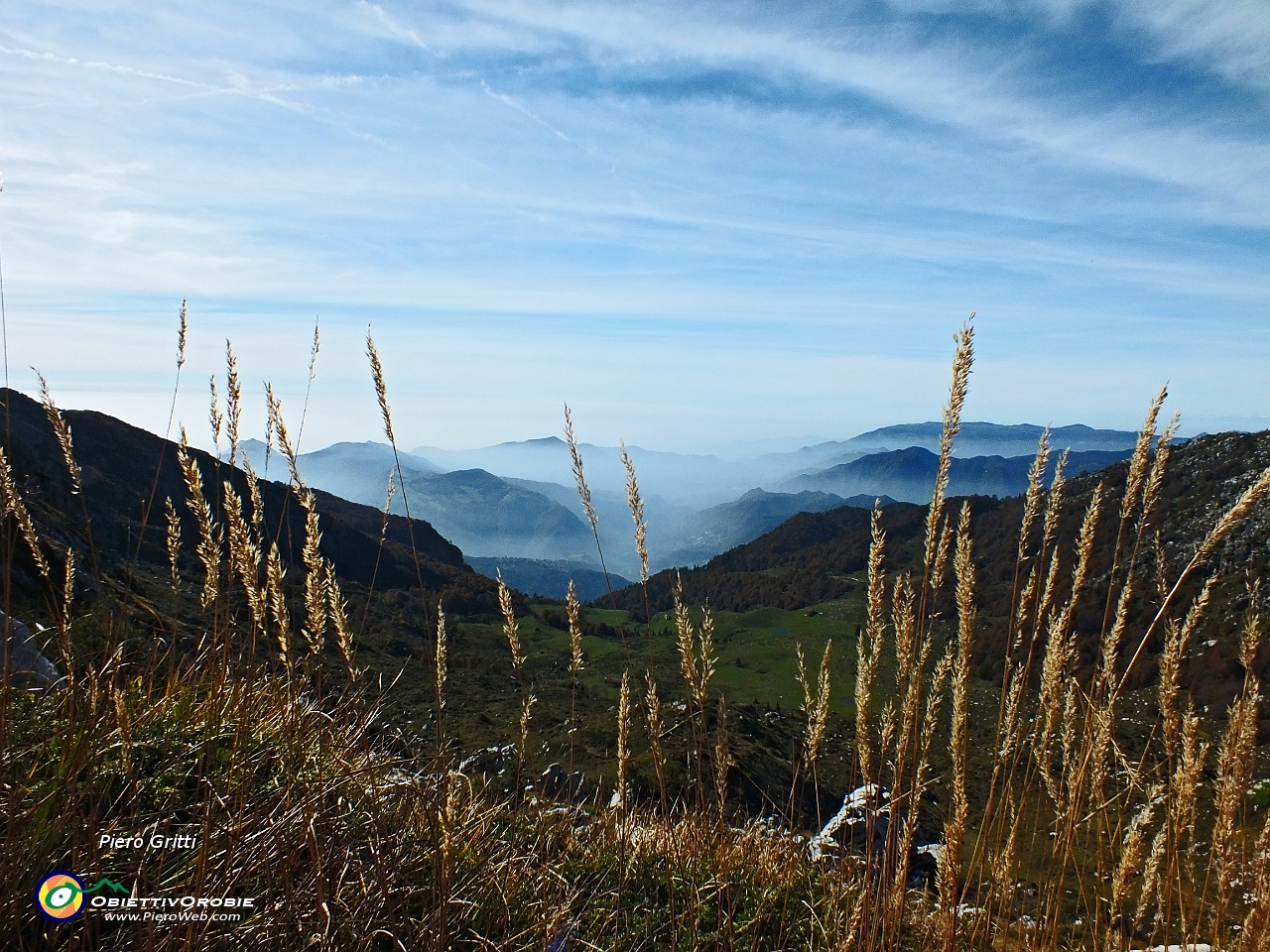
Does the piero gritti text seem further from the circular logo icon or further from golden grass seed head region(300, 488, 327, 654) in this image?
golden grass seed head region(300, 488, 327, 654)

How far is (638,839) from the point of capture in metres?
4.30

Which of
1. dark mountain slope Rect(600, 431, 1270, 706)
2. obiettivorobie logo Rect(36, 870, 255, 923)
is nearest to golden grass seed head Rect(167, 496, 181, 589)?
obiettivorobie logo Rect(36, 870, 255, 923)

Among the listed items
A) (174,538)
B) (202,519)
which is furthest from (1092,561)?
(202,519)

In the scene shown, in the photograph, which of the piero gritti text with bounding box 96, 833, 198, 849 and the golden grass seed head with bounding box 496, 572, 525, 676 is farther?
the golden grass seed head with bounding box 496, 572, 525, 676

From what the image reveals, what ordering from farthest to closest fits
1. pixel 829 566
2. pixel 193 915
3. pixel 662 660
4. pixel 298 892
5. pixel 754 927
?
1. pixel 829 566
2. pixel 662 660
3. pixel 754 927
4. pixel 298 892
5. pixel 193 915

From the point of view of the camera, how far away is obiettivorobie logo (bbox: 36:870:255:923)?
2.13m

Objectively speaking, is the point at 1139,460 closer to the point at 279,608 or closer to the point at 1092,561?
the point at 279,608

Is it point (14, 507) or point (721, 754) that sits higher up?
point (14, 507)

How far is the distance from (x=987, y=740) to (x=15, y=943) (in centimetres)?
3516

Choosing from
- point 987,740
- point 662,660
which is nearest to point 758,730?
point 987,740

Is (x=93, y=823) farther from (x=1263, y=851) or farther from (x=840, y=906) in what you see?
(x=1263, y=851)

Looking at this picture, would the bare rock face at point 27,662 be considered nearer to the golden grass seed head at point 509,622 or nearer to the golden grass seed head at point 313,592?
the golden grass seed head at point 313,592

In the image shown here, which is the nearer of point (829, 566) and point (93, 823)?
point (93, 823)

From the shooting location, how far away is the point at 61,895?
2.16 m
